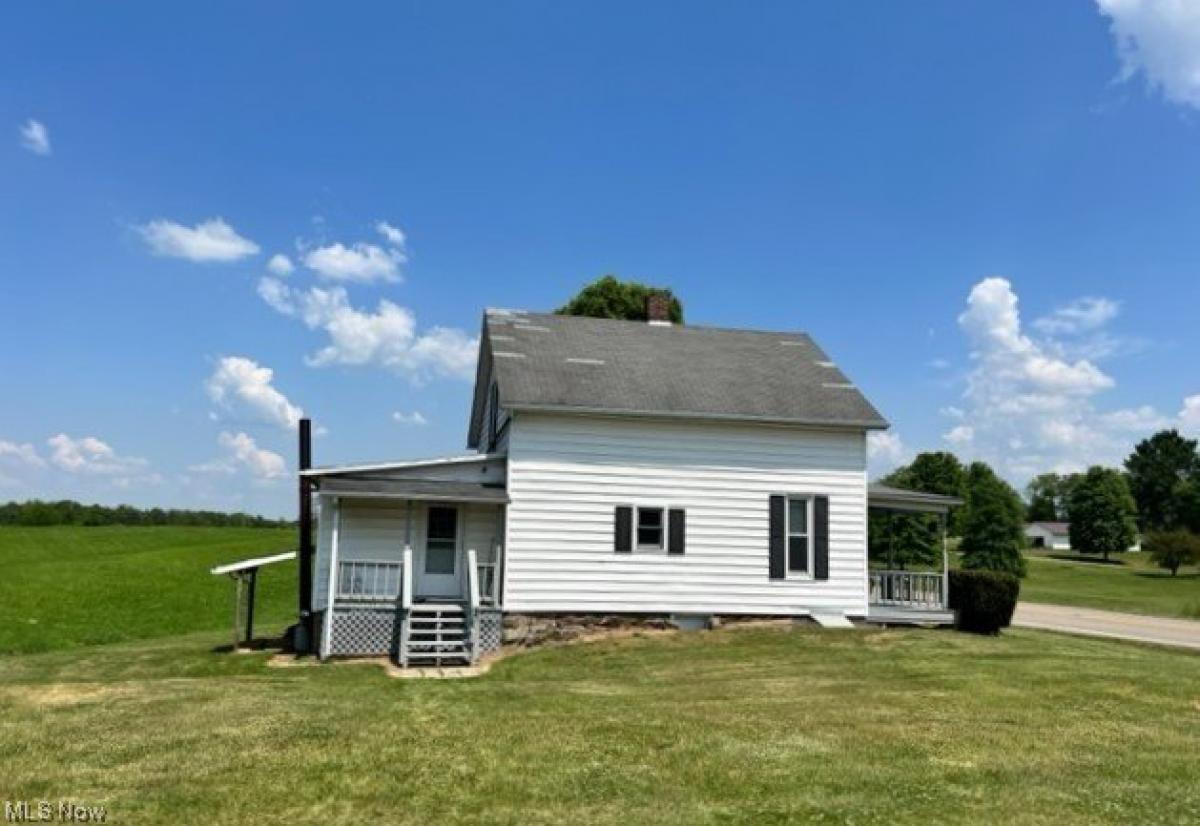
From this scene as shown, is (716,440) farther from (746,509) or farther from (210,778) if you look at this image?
(210,778)

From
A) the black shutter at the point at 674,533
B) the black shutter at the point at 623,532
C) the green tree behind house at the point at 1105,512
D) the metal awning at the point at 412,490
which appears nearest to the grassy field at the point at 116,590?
the metal awning at the point at 412,490

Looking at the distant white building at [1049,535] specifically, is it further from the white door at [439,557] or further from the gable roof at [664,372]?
the white door at [439,557]

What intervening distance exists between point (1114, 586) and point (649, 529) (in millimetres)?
43883

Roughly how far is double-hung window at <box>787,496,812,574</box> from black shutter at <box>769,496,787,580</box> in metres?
0.13

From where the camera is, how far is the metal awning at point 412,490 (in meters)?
16.1

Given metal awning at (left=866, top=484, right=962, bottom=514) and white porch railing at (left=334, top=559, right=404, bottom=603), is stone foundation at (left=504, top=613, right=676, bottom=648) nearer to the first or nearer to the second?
white porch railing at (left=334, top=559, right=404, bottom=603)

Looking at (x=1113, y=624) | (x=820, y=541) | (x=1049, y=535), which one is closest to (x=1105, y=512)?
(x=1049, y=535)

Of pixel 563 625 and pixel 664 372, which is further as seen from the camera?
pixel 664 372

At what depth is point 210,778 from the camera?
743cm

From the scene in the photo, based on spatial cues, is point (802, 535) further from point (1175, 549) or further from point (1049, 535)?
point (1049, 535)

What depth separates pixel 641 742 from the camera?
8.66 m

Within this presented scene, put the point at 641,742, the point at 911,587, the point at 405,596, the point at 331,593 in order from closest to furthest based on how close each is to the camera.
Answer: the point at 641,742
the point at 405,596
the point at 331,593
the point at 911,587

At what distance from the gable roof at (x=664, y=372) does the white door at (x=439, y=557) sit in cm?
253

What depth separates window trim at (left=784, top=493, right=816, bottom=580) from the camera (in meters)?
18.1
